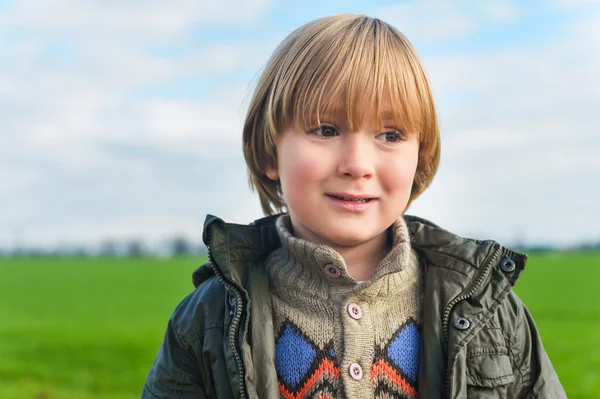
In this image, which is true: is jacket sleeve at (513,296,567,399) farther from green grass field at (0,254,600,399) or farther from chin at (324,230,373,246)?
green grass field at (0,254,600,399)

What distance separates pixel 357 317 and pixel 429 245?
54cm

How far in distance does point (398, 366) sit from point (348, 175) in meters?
0.72

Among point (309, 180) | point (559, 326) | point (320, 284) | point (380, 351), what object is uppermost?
point (309, 180)

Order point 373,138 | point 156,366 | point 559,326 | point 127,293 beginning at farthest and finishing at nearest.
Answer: point 127,293, point 559,326, point 156,366, point 373,138

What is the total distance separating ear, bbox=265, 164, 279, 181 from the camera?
9.52 ft

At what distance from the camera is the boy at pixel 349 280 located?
256 centimetres

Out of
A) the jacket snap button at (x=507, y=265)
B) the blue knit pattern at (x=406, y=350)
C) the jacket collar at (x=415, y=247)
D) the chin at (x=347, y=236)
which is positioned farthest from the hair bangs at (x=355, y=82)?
the blue knit pattern at (x=406, y=350)

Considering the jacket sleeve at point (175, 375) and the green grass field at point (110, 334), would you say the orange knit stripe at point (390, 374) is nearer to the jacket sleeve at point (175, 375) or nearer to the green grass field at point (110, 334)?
the jacket sleeve at point (175, 375)

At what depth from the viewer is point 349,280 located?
262cm

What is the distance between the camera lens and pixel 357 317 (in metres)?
2.59

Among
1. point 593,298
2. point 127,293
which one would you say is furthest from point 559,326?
point 127,293

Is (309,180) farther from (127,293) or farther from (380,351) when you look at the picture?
(127,293)

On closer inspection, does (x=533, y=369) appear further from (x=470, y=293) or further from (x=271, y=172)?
(x=271, y=172)

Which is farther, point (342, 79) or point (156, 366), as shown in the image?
point (156, 366)
